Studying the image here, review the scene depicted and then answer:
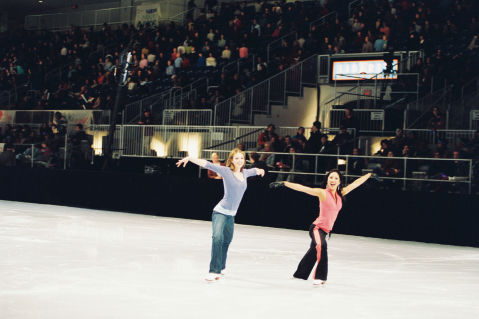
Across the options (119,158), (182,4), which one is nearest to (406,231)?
(119,158)

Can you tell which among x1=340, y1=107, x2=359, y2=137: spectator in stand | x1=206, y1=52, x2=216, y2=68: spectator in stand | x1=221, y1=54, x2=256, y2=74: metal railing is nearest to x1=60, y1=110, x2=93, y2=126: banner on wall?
x1=206, y1=52, x2=216, y2=68: spectator in stand

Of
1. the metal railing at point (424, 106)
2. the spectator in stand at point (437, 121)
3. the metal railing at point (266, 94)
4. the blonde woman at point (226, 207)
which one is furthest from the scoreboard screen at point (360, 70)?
the blonde woman at point (226, 207)

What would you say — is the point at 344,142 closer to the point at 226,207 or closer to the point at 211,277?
the point at 226,207

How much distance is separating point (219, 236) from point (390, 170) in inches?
392

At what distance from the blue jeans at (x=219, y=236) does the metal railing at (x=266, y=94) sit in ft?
51.9

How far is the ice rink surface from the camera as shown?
7792 mm

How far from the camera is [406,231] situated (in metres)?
17.0

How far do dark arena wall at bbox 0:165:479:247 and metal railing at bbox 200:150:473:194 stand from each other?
739 mm

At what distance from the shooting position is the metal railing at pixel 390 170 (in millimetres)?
17844

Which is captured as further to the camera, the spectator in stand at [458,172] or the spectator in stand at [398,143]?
the spectator in stand at [398,143]

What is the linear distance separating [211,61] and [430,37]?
9.13 metres

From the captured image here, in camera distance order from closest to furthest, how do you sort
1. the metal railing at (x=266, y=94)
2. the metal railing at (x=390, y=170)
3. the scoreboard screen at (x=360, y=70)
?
the metal railing at (x=390, y=170) < the scoreboard screen at (x=360, y=70) < the metal railing at (x=266, y=94)

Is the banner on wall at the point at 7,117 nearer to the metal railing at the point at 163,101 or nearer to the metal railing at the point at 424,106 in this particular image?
the metal railing at the point at 163,101

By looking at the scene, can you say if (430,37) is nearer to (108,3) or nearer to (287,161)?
(287,161)
